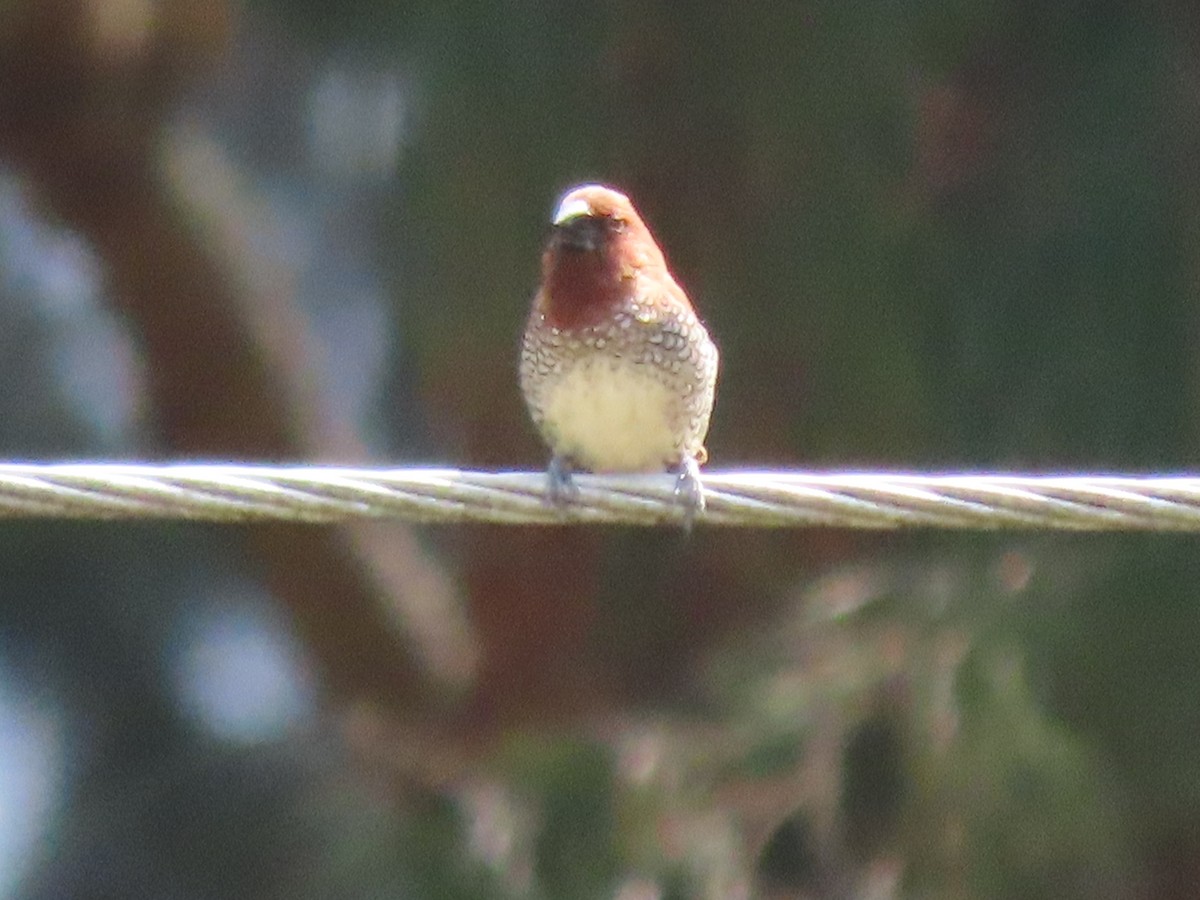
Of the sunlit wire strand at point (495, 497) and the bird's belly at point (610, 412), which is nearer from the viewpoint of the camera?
the sunlit wire strand at point (495, 497)

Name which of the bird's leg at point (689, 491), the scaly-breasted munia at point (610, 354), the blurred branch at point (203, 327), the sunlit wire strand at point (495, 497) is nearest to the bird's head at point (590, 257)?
the scaly-breasted munia at point (610, 354)

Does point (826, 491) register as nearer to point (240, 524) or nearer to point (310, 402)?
point (310, 402)

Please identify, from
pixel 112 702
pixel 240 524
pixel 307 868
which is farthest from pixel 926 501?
pixel 112 702

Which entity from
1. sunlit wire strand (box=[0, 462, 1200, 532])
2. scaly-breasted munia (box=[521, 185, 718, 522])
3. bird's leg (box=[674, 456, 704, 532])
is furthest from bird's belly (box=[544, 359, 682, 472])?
sunlit wire strand (box=[0, 462, 1200, 532])

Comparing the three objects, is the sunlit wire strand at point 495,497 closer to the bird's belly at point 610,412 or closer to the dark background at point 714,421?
the bird's belly at point 610,412

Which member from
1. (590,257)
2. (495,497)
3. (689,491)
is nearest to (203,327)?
(590,257)

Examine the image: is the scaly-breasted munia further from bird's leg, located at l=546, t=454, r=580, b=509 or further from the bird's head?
bird's leg, located at l=546, t=454, r=580, b=509
